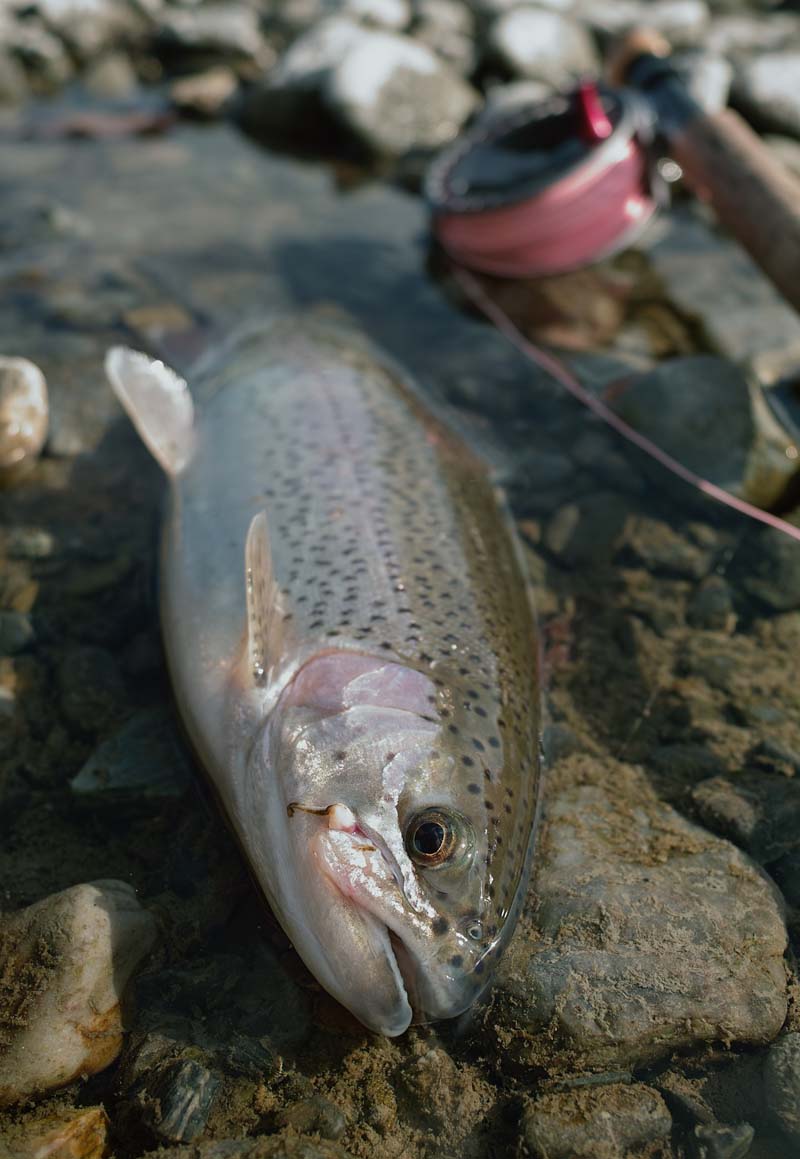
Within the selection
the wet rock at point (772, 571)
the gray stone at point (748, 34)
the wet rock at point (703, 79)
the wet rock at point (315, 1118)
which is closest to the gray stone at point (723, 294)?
the wet rock at point (703, 79)

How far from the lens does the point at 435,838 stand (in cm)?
247

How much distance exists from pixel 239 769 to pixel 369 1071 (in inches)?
35.5

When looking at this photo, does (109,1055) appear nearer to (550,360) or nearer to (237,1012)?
(237,1012)

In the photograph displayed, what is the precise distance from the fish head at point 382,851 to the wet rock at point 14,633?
50.9 inches

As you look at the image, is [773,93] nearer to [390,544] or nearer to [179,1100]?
[390,544]

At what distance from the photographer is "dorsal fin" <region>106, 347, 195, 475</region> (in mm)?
4027

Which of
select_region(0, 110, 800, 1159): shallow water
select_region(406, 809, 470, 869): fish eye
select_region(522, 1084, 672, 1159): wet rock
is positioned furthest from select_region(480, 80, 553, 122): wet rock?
select_region(522, 1084, 672, 1159): wet rock

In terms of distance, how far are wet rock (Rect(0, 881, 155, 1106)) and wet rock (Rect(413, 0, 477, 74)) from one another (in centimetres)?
854

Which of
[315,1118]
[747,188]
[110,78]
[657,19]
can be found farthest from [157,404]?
[657,19]

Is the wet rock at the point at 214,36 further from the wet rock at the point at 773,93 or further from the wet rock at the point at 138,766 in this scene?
the wet rock at the point at 138,766

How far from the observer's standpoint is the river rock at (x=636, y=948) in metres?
2.51

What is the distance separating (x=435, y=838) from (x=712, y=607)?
1985 millimetres

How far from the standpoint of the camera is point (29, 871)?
2.88 meters

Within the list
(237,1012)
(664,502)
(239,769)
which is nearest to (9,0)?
(664,502)
